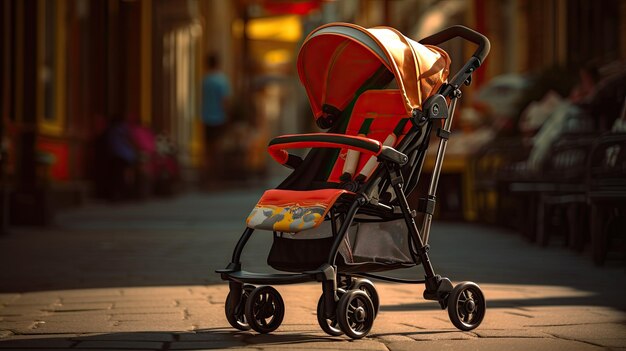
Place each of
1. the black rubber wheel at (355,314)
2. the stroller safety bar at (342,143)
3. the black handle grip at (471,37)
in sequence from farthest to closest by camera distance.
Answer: the black handle grip at (471,37)
the stroller safety bar at (342,143)
the black rubber wheel at (355,314)

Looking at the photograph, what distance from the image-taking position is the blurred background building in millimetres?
12898

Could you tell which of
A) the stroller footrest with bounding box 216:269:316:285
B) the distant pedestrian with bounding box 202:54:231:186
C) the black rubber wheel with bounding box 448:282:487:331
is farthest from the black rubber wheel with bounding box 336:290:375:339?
the distant pedestrian with bounding box 202:54:231:186

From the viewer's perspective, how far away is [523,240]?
1059cm

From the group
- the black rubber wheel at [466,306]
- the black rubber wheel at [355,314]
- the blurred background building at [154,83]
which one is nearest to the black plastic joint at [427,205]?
the black rubber wheel at [466,306]

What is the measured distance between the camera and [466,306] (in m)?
5.08

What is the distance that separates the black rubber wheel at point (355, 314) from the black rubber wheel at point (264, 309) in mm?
385

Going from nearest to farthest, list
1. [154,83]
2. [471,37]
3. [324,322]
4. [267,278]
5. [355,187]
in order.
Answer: [324,322], [267,278], [355,187], [471,37], [154,83]

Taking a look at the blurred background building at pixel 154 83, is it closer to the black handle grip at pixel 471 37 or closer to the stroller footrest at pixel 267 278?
the black handle grip at pixel 471 37

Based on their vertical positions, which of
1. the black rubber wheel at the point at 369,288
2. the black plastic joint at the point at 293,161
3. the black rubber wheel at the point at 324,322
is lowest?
the black rubber wheel at the point at 324,322

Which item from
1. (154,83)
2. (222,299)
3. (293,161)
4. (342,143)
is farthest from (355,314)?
(154,83)

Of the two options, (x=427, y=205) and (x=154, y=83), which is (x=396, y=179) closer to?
(x=427, y=205)

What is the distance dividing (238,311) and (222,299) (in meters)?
1.20

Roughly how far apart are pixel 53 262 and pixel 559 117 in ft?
14.0

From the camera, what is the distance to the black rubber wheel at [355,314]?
464 cm
